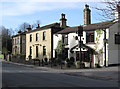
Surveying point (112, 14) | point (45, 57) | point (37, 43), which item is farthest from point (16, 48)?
point (112, 14)

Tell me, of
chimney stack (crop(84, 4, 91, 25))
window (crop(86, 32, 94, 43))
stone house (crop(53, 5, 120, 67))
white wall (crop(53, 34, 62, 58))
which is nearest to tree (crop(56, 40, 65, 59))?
white wall (crop(53, 34, 62, 58))

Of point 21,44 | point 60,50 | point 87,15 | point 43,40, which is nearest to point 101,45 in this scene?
point 87,15

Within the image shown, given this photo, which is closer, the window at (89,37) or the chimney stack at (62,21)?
the window at (89,37)

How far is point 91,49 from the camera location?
26484 mm

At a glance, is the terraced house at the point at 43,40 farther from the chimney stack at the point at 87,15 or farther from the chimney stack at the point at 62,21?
the chimney stack at the point at 87,15

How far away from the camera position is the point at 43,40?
3653 centimetres

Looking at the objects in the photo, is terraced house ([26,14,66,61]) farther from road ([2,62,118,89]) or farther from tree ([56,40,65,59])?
road ([2,62,118,89])

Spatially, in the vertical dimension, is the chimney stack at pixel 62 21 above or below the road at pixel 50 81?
above

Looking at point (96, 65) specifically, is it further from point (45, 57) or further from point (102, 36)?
point (45, 57)

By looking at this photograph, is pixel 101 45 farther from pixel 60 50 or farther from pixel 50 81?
pixel 50 81

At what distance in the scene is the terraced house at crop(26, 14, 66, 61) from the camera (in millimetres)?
34969

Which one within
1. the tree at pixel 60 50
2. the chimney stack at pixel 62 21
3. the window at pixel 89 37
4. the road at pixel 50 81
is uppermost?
the chimney stack at pixel 62 21

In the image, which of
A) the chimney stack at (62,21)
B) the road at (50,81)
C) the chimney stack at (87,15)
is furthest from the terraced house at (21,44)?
the road at (50,81)

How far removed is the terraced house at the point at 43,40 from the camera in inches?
1377
